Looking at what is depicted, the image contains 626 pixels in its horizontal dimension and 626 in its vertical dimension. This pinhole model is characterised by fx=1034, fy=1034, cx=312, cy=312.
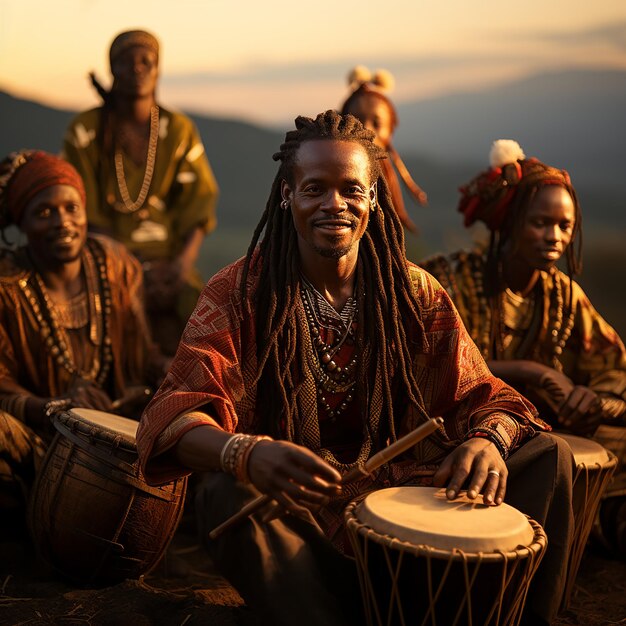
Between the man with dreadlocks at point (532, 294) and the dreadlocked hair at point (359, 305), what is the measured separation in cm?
129

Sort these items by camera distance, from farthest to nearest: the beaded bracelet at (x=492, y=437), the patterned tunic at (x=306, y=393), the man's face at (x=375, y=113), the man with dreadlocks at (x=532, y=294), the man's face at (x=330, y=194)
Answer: the man's face at (x=375, y=113) < the man with dreadlocks at (x=532, y=294) < the man's face at (x=330, y=194) < the beaded bracelet at (x=492, y=437) < the patterned tunic at (x=306, y=393)

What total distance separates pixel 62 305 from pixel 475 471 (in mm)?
2649

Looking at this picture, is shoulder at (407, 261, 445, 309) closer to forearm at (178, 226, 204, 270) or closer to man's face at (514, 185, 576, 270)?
man's face at (514, 185, 576, 270)

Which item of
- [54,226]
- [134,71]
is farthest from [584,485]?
[134,71]

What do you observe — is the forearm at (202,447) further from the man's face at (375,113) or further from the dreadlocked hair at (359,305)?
the man's face at (375,113)

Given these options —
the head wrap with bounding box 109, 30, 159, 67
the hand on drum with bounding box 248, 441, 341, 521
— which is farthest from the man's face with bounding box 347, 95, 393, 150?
the hand on drum with bounding box 248, 441, 341, 521

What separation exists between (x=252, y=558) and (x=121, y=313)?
2.43m

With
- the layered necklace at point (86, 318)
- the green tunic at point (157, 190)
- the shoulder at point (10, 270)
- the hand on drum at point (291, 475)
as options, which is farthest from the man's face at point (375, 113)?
the hand on drum at point (291, 475)

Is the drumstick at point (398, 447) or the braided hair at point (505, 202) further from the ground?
the braided hair at point (505, 202)

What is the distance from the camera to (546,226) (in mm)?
4941

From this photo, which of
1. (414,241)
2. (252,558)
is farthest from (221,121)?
(252,558)

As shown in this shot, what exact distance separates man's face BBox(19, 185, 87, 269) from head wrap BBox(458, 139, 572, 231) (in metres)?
1.98

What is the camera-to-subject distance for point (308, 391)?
3.57m

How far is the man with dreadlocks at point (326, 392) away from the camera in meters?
3.12
